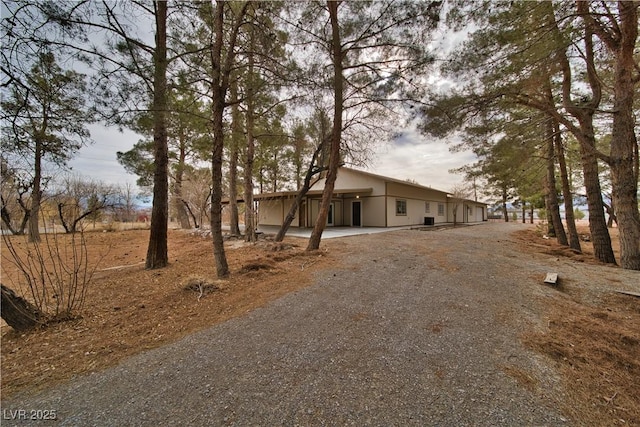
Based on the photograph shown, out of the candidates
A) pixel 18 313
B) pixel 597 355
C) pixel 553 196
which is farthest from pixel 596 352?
pixel 553 196

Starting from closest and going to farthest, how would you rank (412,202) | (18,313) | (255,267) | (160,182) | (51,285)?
(18,313), (51,285), (255,267), (160,182), (412,202)

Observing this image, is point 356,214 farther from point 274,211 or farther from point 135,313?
point 135,313

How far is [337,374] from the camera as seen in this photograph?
1.87 m

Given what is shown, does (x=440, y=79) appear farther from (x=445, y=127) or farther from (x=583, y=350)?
(x=583, y=350)

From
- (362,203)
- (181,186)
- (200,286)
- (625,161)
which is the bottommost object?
(200,286)

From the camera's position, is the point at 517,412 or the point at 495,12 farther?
the point at 495,12

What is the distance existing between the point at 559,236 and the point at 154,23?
14.7 metres

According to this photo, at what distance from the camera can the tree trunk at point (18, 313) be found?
8.46ft

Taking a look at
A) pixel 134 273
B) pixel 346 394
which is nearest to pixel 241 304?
pixel 346 394

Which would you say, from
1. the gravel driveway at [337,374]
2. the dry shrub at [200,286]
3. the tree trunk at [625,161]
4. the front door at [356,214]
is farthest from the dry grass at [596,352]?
the front door at [356,214]

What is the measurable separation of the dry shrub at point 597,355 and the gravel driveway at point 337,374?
0.16 meters

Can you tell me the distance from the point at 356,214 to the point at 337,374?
13494mm

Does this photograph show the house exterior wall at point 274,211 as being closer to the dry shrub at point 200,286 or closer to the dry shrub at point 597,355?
the dry shrub at point 200,286

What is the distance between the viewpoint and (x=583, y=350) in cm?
219
